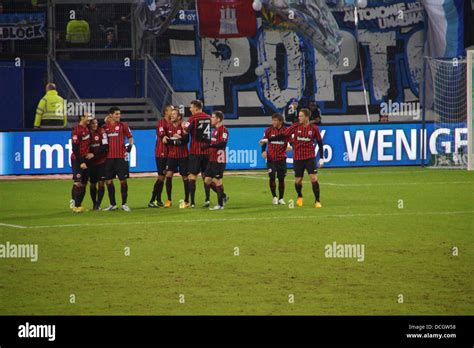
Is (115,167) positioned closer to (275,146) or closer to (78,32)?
(275,146)

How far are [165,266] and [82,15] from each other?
79.9 feet

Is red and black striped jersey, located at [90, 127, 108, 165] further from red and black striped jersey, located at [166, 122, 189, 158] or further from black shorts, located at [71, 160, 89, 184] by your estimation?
red and black striped jersey, located at [166, 122, 189, 158]

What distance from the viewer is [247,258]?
54.0 feet

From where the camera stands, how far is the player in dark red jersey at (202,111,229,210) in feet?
76.3

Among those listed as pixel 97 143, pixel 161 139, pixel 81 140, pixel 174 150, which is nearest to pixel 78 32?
pixel 161 139

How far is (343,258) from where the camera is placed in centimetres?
1644

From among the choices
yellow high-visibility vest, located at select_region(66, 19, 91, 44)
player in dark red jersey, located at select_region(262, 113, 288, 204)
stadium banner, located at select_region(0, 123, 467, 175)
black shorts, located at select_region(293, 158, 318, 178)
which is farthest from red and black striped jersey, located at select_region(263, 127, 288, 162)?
yellow high-visibility vest, located at select_region(66, 19, 91, 44)

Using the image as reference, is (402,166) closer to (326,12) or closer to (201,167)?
(326,12)

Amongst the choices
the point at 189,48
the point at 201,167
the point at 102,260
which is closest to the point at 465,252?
the point at 102,260

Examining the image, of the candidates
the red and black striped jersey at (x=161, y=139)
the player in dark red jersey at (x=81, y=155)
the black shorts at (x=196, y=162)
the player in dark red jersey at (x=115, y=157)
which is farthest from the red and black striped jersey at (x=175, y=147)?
the player in dark red jersey at (x=81, y=155)

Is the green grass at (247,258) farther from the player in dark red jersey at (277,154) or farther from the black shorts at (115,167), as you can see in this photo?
the black shorts at (115,167)

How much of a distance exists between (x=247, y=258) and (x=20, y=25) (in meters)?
23.2

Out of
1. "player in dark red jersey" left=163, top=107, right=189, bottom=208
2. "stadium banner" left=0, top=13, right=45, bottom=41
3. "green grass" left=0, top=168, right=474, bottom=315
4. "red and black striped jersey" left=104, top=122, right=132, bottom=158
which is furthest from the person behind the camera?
"stadium banner" left=0, top=13, right=45, bottom=41

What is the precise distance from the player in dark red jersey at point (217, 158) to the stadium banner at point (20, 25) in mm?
15975
